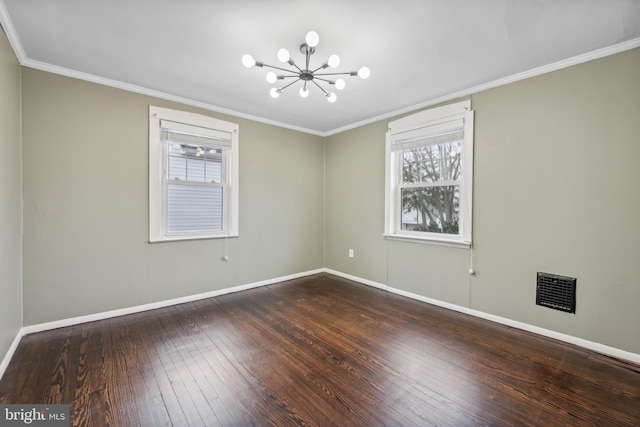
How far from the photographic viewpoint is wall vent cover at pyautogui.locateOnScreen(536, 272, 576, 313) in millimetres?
2443

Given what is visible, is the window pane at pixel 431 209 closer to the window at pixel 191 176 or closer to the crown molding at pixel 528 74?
the crown molding at pixel 528 74

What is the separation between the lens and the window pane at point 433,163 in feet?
10.7

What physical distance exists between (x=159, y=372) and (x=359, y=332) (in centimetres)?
167

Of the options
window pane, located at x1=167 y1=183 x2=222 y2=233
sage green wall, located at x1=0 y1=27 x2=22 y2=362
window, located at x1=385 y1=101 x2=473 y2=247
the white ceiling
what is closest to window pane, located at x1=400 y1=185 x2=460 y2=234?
window, located at x1=385 y1=101 x2=473 y2=247

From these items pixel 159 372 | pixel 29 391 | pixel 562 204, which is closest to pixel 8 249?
pixel 29 391

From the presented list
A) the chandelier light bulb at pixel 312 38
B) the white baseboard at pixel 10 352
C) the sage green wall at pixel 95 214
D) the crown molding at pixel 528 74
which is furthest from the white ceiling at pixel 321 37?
the white baseboard at pixel 10 352

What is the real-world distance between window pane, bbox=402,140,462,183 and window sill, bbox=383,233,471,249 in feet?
2.41

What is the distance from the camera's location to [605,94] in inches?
90.0

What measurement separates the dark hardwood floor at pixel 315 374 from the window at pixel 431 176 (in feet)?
3.53

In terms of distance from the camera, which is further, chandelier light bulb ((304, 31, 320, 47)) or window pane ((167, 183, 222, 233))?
window pane ((167, 183, 222, 233))

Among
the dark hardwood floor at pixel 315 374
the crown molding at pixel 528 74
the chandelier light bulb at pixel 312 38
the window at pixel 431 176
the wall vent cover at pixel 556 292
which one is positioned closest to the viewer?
the dark hardwood floor at pixel 315 374

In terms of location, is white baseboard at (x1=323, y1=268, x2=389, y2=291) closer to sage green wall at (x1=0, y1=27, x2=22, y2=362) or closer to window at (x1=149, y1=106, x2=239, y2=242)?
window at (x1=149, y1=106, x2=239, y2=242)

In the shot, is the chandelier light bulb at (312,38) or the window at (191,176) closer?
the chandelier light bulb at (312,38)

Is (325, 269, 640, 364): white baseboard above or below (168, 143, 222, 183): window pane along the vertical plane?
below
